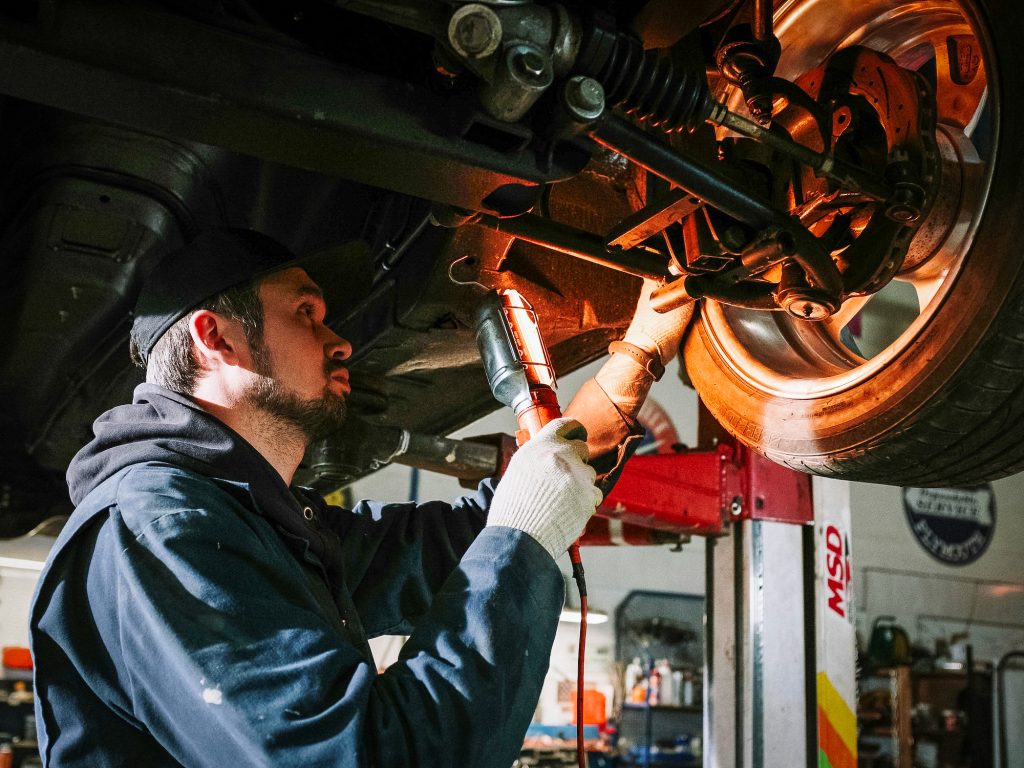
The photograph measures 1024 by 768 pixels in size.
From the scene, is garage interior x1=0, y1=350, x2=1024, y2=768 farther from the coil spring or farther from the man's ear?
the coil spring

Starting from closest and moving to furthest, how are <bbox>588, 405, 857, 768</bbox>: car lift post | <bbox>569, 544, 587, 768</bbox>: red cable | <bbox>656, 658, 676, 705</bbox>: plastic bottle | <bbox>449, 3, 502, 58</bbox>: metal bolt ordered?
<bbox>449, 3, 502, 58</bbox>: metal bolt < <bbox>569, 544, 587, 768</bbox>: red cable < <bbox>588, 405, 857, 768</bbox>: car lift post < <bbox>656, 658, 676, 705</bbox>: plastic bottle

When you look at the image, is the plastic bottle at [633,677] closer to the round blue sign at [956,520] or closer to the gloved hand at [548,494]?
the round blue sign at [956,520]

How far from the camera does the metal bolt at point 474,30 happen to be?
2.68 ft

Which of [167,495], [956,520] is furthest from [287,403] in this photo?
[956,520]

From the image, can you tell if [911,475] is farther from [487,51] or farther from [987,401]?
[487,51]

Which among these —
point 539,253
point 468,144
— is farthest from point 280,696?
point 539,253

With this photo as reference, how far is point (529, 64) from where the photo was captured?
33.4 inches

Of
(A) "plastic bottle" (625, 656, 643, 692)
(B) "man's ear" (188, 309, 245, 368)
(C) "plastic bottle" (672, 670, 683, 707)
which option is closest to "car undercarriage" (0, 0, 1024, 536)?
(B) "man's ear" (188, 309, 245, 368)

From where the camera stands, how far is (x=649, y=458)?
6.72ft

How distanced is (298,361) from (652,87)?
630mm

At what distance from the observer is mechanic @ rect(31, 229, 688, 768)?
2.83 ft

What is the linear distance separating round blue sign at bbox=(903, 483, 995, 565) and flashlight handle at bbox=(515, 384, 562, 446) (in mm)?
8417

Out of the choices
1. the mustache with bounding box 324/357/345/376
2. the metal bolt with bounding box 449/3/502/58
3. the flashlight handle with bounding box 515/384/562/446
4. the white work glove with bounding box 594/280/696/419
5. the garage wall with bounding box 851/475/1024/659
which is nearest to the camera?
the metal bolt with bounding box 449/3/502/58

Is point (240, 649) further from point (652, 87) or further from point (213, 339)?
point (652, 87)
